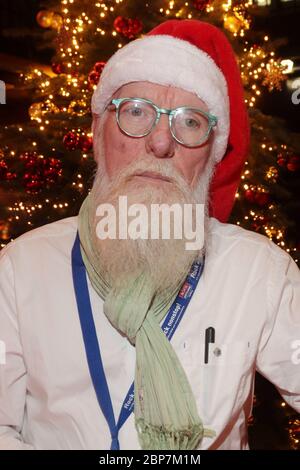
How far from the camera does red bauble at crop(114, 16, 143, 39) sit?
9.04 ft

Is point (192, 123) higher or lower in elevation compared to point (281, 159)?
lower

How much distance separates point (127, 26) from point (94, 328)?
2.00 metres

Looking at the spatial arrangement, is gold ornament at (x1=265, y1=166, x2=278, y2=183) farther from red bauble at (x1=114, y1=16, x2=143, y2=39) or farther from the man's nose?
the man's nose

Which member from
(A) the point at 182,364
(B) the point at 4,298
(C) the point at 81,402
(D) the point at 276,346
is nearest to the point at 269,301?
(D) the point at 276,346

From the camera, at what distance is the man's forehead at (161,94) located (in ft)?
5.05

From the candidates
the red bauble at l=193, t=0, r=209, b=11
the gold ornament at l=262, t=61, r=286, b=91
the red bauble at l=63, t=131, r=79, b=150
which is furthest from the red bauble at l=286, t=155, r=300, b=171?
the red bauble at l=63, t=131, r=79, b=150

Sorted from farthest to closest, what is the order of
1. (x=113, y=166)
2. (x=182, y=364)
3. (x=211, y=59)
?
(x=211, y=59)
(x=113, y=166)
(x=182, y=364)

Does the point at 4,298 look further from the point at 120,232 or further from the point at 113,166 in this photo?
the point at 113,166

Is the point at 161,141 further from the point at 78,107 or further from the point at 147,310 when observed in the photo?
the point at 78,107

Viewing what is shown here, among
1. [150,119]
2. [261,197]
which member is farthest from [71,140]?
[150,119]

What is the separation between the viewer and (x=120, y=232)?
4.80ft

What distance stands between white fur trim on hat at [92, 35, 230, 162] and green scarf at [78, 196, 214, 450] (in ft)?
2.09

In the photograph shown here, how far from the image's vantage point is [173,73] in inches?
61.5
